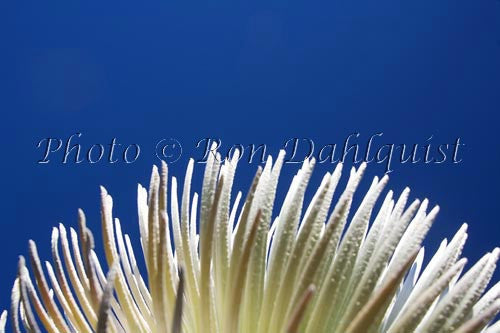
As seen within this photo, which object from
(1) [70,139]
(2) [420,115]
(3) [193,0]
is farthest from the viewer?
(2) [420,115]

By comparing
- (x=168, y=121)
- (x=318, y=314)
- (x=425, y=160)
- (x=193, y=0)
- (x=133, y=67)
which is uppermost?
(x=193, y=0)

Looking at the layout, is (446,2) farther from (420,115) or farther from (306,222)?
(306,222)

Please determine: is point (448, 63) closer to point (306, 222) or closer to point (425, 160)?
point (425, 160)

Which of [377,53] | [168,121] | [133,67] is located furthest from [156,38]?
[377,53]

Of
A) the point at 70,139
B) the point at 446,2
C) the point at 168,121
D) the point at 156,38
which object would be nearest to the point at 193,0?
the point at 156,38

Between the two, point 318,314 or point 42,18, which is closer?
point 318,314

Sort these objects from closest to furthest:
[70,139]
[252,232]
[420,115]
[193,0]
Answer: [252,232] < [70,139] < [193,0] < [420,115]

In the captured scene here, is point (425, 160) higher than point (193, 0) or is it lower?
lower
